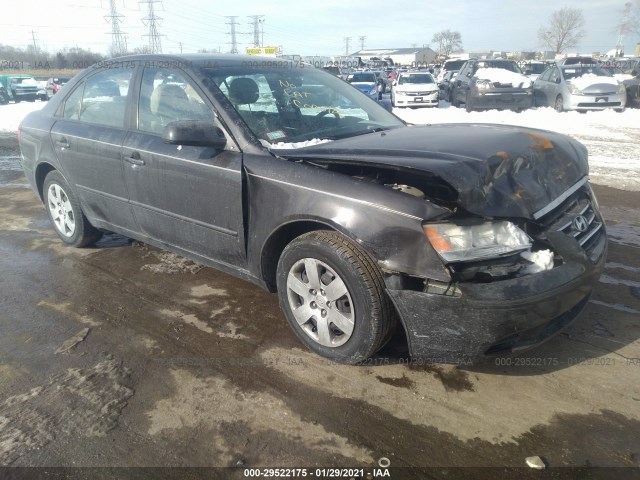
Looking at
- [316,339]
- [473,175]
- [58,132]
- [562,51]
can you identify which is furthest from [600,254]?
[562,51]

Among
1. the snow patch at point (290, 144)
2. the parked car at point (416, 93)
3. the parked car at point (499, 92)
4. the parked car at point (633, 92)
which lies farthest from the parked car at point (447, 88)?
the snow patch at point (290, 144)

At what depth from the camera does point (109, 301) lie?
369 cm

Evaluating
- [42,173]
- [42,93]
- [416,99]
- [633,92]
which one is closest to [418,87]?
[416,99]

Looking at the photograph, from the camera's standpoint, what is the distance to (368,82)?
19656 mm

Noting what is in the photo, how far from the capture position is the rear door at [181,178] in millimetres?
3127

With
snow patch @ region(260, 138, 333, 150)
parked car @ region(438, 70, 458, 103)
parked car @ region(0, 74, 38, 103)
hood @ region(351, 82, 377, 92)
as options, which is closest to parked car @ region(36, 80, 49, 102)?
parked car @ region(0, 74, 38, 103)

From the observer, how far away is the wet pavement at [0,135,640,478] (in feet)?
7.19

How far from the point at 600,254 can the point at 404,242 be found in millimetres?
1252

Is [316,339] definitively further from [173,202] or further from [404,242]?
[173,202]

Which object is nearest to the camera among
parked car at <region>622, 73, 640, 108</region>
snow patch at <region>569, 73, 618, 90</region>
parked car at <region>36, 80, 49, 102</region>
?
snow patch at <region>569, 73, 618, 90</region>

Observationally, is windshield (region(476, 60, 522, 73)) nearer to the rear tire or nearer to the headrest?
the rear tire

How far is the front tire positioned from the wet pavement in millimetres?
1005

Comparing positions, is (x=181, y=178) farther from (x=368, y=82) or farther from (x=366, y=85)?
(x=368, y=82)

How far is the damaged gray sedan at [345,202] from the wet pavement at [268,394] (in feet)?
0.97
